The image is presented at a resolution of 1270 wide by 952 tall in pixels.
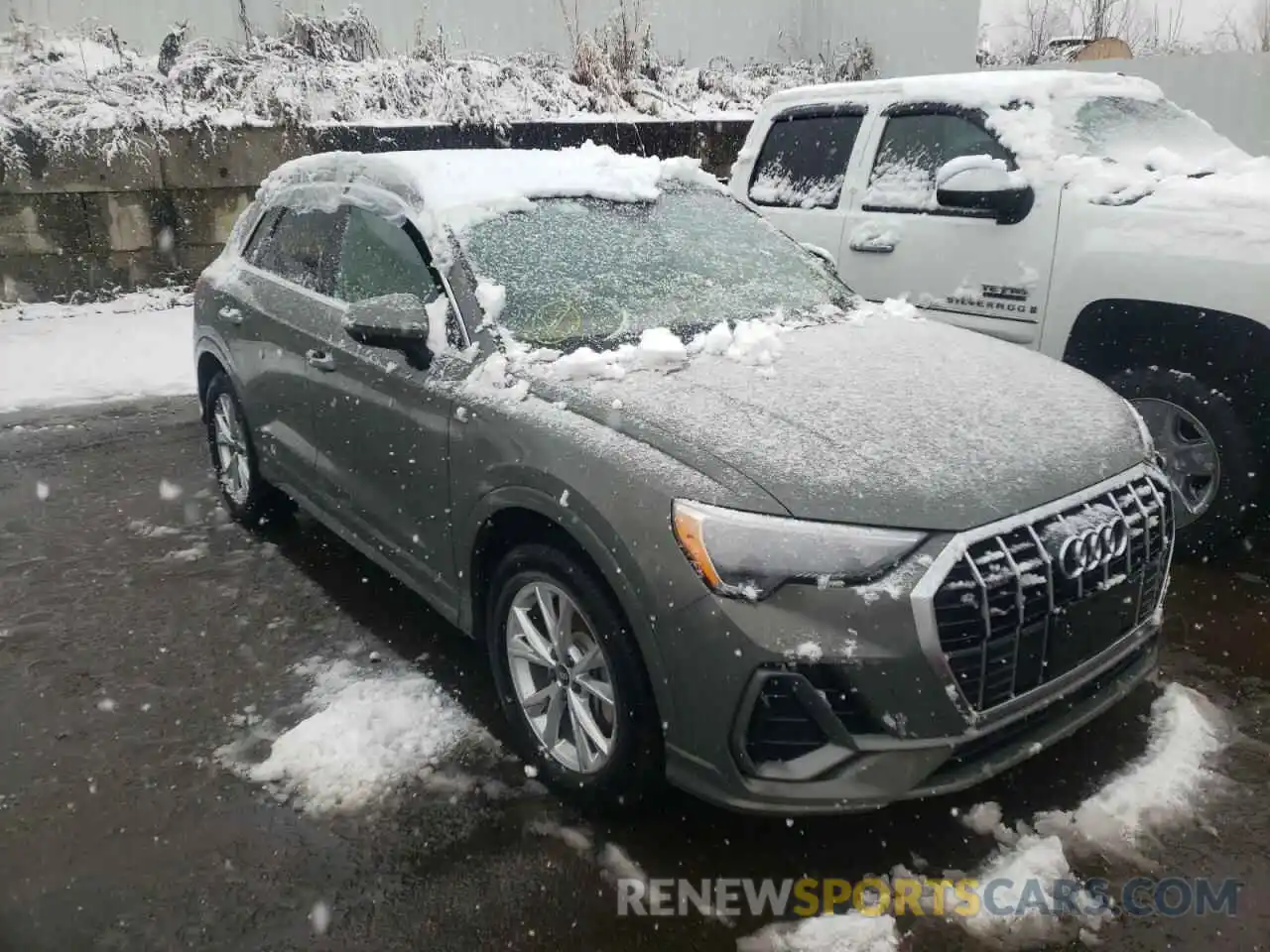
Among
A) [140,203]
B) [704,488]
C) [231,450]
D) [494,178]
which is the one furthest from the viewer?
[140,203]

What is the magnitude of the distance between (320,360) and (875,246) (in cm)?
293

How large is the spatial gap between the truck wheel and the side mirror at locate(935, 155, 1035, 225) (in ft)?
3.02

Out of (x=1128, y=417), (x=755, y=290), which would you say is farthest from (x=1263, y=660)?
(x=755, y=290)

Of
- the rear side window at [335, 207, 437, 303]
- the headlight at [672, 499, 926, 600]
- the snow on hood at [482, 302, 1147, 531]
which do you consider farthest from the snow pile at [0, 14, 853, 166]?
the headlight at [672, 499, 926, 600]

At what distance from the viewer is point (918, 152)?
5090 mm

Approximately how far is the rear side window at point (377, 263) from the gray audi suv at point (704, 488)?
0.05 feet

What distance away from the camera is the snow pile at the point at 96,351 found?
7312 millimetres

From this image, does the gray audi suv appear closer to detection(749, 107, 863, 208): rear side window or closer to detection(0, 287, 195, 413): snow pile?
detection(749, 107, 863, 208): rear side window

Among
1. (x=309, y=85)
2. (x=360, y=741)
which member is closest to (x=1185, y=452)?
(x=360, y=741)

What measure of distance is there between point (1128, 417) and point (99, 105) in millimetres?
9150

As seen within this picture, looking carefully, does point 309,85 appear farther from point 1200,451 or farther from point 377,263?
point 1200,451

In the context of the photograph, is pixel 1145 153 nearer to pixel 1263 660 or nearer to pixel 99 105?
pixel 1263 660

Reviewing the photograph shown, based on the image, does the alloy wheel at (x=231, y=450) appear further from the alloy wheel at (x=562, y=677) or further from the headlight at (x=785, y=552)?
the headlight at (x=785, y=552)

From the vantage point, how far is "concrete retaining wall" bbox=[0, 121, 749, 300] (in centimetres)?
832
